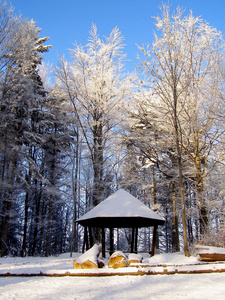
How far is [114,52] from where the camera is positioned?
16.9 meters

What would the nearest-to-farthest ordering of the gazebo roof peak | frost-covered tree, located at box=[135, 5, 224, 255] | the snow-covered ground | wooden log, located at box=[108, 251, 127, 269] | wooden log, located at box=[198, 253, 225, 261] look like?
1. the snow-covered ground
2. wooden log, located at box=[198, 253, 225, 261]
3. wooden log, located at box=[108, 251, 127, 269]
4. the gazebo roof peak
5. frost-covered tree, located at box=[135, 5, 224, 255]

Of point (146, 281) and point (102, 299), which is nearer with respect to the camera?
point (102, 299)

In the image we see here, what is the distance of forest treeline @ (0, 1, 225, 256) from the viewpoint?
10844 millimetres

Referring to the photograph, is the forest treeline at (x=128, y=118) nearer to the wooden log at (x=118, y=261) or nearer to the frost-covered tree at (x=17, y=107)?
the frost-covered tree at (x=17, y=107)

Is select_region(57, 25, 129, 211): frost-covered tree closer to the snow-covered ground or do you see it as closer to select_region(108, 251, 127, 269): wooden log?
select_region(108, 251, 127, 269): wooden log

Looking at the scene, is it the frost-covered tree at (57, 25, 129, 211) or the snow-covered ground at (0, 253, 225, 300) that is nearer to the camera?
the snow-covered ground at (0, 253, 225, 300)

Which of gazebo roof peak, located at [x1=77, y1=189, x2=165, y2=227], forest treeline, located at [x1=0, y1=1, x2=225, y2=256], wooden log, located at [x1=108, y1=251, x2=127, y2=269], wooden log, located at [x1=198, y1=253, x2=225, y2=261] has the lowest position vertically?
wooden log, located at [x1=108, y1=251, x2=127, y2=269]

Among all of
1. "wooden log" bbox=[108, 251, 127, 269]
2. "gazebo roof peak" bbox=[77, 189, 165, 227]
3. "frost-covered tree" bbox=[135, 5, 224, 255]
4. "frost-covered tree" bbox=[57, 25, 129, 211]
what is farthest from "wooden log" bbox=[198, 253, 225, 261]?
"frost-covered tree" bbox=[57, 25, 129, 211]

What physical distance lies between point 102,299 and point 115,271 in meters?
2.24

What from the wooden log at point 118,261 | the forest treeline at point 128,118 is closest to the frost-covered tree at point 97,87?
the forest treeline at point 128,118

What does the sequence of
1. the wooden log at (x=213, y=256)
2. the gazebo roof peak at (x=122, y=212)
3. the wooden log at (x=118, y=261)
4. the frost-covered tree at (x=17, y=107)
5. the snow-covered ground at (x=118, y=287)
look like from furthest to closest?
the frost-covered tree at (x=17, y=107) < the gazebo roof peak at (x=122, y=212) < the wooden log at (x=118, y=261) < the wooden log at (x=213, y=256) < the snow-covered ground at (x=118, y=287)

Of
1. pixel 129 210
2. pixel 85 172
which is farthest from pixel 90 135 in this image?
pixel 129 210

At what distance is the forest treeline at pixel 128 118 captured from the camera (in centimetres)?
1084

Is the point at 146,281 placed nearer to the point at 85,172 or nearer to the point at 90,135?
the point at 90,135
